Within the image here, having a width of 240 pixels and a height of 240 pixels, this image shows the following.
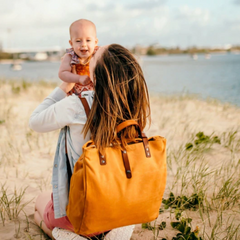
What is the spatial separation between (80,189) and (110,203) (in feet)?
0.57

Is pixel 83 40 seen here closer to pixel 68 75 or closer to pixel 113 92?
pixel 68 75

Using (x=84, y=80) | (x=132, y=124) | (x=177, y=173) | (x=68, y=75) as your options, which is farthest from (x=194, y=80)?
(x=132, y=124)

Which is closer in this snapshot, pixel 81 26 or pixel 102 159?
pixel 102 159

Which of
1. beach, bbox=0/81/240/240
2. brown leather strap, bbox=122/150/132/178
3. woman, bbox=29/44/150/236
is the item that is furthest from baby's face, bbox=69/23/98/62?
brown leather strap, bbox=122/150/132/178

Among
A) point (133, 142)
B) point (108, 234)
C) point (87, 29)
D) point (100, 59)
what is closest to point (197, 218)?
point (108, 234)

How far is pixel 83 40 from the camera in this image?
2.33 meters

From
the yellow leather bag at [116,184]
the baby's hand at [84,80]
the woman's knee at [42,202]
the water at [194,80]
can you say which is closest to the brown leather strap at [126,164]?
the yellow leather bag at [116,184]

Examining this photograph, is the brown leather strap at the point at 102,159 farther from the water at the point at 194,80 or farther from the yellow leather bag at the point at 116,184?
the water at the point at 194,80

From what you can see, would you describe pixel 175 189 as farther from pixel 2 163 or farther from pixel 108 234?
pixel 2 163

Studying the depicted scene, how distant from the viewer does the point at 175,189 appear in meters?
2.79

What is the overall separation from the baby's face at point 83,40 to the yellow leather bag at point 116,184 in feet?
3.10

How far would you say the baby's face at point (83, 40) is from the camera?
7.60ft

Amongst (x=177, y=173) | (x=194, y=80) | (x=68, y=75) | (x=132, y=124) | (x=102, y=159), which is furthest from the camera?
(x=194, y=80)

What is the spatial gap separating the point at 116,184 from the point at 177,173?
47.9 inches
